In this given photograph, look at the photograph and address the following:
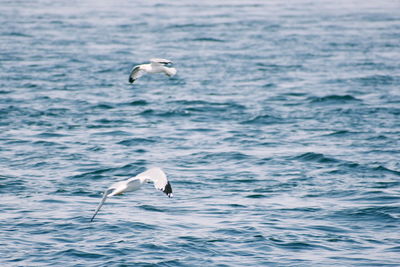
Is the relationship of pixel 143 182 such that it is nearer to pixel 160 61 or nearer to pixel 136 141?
pixel 160 61

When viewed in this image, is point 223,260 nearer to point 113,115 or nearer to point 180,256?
point 180,256

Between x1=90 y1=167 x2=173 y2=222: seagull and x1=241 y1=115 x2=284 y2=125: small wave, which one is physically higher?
x1=90 y1=167 x2=173 y2=222: seagull

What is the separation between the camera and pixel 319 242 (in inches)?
597

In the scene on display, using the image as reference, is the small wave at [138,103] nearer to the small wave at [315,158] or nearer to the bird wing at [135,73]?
the small wave at [315,158]

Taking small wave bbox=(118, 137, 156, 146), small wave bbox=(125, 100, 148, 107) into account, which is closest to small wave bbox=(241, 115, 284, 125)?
small wave bbox=(118, 137, 156, 146)

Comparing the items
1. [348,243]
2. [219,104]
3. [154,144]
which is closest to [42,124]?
[154,144]

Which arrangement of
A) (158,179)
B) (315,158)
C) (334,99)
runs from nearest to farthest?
1. (158,179)
2. (315,158)
3. (334,99)

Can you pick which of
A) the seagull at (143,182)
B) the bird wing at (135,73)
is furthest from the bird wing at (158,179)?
the bird wing at (135,73)

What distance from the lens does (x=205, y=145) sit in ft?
77.6

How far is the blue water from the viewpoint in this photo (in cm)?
1515

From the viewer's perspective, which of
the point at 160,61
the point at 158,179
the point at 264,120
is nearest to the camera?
the point at 158,179

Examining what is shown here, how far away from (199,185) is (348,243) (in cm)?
496

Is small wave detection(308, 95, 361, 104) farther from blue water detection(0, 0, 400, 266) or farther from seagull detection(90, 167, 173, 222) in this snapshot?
seagull detection(90, 167, 173, 222)

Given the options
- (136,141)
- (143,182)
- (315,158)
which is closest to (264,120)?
(136,141)
